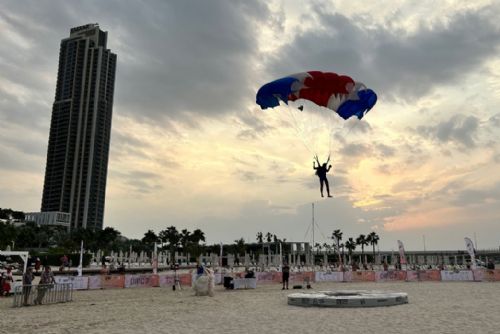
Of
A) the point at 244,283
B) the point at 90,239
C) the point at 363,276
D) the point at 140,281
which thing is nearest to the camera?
the point at 244,283

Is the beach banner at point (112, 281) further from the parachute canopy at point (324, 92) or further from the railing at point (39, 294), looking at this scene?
the parachute canopy at point (324, 92)

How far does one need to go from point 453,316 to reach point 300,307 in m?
5.60

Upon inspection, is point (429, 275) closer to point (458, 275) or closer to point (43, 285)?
point (458, 275)

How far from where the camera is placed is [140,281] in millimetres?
30141

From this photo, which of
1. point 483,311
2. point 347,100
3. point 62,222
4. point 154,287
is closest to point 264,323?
point 483,311

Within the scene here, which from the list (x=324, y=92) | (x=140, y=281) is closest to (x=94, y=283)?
(x=140, y=281)

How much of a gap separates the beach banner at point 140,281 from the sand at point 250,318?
35.9ft

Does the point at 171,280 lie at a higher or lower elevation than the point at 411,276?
lower

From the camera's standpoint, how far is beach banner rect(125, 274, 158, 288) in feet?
98.0

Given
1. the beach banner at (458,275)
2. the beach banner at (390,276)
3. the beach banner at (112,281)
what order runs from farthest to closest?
the beach banner at (390,276), the beach banner at (458,275), the beach banner at (112,281)

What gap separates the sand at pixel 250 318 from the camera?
1163 cm

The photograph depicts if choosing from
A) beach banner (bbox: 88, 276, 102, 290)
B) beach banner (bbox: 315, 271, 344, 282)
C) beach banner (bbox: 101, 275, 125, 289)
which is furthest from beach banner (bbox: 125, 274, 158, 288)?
beach banner (bbox: 315, 271, 344, 282)

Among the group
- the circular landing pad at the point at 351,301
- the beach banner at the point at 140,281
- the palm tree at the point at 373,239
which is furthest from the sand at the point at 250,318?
the palm tree at the point at 373,239

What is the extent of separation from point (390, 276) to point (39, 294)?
2701cm
